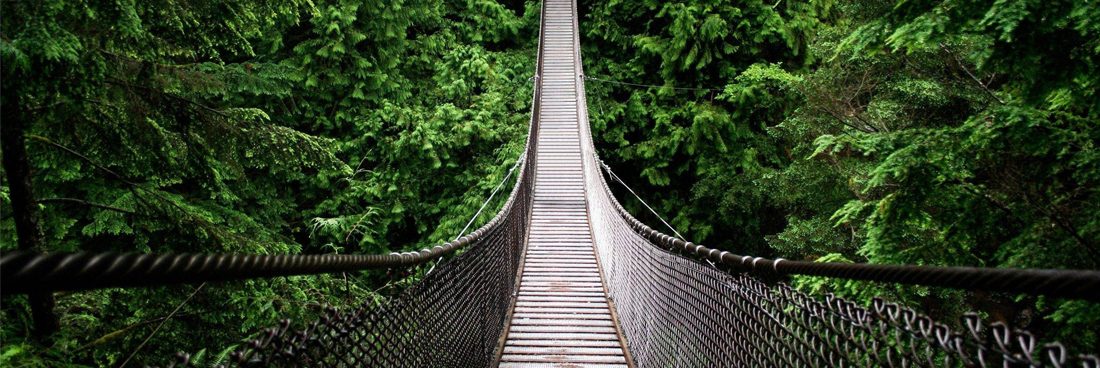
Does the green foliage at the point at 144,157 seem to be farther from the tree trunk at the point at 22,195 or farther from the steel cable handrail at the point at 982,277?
the steel cable handrail at the point at 982,277

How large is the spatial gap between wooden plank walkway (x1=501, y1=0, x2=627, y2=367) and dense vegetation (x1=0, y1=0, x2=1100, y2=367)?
0.80 m

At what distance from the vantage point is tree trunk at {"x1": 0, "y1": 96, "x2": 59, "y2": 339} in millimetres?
2434

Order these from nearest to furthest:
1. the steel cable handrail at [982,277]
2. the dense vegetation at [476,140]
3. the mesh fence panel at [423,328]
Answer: the steel cable handrail at [982,277] → the mesh fence panel at [423,328] → the dense vegetation at [476,140]

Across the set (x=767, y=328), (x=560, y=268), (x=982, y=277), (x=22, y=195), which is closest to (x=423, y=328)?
(x=767, y=328)

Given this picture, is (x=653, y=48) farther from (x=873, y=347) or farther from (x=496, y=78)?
(x=873, y=347)

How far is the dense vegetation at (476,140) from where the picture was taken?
9.18ft

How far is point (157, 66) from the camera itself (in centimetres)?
314

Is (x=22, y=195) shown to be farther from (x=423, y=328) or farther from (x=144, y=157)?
(x=423, y=328)

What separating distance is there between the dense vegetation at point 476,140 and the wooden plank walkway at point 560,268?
31.4 inches

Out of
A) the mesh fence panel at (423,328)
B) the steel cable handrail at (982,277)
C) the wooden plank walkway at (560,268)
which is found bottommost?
the wooden plank walkway at (560,268)

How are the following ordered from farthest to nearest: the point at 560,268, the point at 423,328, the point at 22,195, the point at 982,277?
the point at 560,268, the point at 22,195, the point at 423,328, the point at 982,277

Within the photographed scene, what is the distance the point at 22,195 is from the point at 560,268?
4.22m

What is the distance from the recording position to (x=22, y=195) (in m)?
2.55

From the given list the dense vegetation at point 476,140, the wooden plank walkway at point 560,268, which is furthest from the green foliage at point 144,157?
the wooden plank walkway at point 560,268
